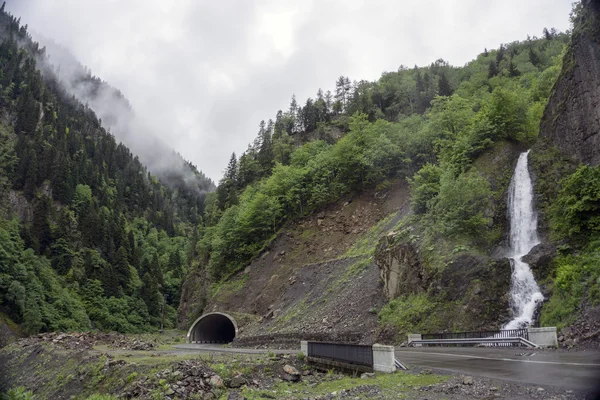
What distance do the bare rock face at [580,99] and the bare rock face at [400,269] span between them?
12997mm

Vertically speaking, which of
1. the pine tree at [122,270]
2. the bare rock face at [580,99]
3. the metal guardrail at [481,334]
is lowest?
the metal guardrail at [481,334]

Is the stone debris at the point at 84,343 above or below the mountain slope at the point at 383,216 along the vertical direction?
below

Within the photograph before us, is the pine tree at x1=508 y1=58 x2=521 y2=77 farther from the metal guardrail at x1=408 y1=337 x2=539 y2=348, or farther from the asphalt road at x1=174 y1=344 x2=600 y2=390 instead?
the asphalt road at x1=174 y1=344 x2=600 y2=390

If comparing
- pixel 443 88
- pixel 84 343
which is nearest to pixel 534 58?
pixel 443 88

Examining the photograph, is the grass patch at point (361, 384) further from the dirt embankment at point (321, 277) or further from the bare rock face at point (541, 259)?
the bare rock face at point (541, 259)

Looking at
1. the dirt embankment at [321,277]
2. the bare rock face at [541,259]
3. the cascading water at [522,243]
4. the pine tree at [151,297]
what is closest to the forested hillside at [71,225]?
the pine tree at [151,297]

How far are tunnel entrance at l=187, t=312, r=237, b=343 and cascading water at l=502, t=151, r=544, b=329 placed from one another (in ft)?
105

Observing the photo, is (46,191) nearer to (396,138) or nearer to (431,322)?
(396,138)

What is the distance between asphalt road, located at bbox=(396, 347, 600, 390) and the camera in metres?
9.80

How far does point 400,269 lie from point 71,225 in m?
99.9

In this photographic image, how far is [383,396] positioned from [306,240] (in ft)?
145

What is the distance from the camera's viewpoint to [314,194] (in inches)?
2336

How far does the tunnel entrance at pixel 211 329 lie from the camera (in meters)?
49.6

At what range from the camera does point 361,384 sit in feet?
40.8
